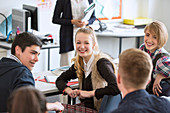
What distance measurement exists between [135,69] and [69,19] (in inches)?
97.7

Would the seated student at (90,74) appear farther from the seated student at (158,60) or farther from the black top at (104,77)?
the seated student at (158,60)

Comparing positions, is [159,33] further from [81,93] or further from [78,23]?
[78,23]

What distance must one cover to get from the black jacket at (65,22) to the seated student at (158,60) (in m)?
1.41

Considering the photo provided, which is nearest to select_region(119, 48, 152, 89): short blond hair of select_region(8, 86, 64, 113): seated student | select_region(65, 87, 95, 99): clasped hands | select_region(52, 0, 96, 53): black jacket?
select_region(8, 86, 64, 113): seated student

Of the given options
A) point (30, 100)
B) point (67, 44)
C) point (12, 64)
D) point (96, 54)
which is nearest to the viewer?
point (30, 100)

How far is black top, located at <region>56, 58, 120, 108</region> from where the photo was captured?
2203mm

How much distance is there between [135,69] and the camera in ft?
4.60

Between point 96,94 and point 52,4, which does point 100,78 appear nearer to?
point 96,94

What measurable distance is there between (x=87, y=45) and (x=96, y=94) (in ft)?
1.51

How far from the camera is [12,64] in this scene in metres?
1.81

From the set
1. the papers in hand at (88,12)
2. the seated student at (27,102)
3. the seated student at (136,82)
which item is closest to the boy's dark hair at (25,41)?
the seated student at (136,82)

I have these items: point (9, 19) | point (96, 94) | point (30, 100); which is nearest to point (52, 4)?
point (9, 19)

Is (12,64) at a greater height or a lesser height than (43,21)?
lesser

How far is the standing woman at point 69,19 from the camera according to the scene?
148 inches
